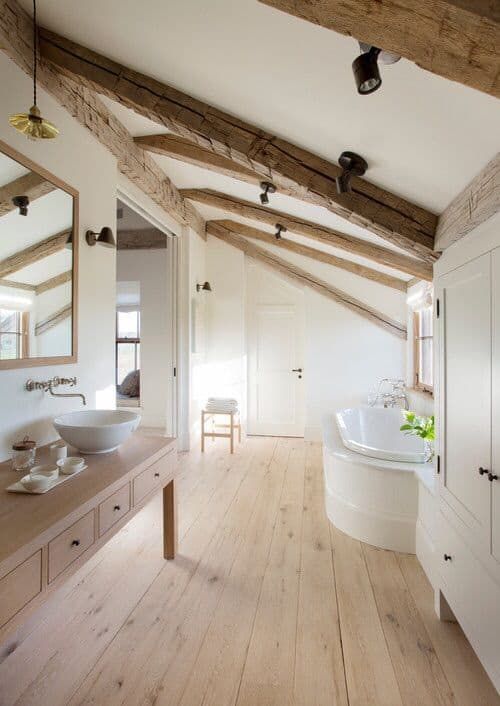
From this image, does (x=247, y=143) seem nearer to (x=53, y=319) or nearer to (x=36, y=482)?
(x=53, y=319)

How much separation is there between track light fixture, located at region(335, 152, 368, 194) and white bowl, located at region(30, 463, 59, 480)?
6.10 ft

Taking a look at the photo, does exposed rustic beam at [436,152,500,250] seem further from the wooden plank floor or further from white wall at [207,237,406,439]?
white wall at [207,237,406,439]

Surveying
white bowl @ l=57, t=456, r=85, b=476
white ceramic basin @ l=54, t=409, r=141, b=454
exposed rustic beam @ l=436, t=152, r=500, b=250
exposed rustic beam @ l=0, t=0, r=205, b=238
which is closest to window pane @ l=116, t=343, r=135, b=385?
exposed rustic beam @ l=0, t=0, r=205, b=238

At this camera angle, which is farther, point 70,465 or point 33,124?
point 70,465

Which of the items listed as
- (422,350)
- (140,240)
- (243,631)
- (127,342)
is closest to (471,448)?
(243,631)

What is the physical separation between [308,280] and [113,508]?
13.2ft

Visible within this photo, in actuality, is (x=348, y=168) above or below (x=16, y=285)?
above

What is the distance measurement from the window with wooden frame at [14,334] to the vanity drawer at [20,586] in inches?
39.7

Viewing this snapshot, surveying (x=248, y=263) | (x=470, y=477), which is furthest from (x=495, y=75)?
(x=248, y=263)

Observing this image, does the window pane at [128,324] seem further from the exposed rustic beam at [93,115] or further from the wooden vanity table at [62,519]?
the wooden vanity table at [62,519]

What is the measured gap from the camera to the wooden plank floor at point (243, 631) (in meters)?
1.42

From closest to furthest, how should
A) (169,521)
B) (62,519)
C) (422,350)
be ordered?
(62,519), (169,521), (422,350)

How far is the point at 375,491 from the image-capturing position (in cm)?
247

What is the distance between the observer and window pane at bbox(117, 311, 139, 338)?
21.3 feet
